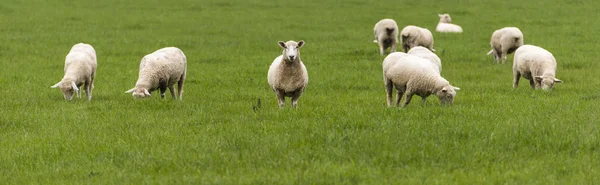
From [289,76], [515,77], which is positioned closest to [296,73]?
[289,76]

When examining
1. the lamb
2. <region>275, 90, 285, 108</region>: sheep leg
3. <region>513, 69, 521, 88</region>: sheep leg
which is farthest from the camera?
<region>513, 69, 521, 88</region>: sheep leg

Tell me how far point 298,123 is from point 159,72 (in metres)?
4.36

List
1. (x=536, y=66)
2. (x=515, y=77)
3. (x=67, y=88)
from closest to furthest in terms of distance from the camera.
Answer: (x=67, y=88), (x=536, y=66), (x=515, y=77)

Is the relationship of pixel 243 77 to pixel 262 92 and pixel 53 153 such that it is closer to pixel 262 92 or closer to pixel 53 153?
pixel 262 92

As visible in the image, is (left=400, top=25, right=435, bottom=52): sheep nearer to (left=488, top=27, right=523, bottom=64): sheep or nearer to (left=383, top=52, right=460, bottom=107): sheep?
(left=488, top=27, right=523, bottom=64): sheep

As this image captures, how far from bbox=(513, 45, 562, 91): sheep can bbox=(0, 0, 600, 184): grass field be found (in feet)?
1.11

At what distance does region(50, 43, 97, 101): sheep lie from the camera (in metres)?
12.5

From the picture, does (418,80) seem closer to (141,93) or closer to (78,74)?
(141,93)

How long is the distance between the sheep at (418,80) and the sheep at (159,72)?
3793mm

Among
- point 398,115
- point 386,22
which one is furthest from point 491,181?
point 386,22

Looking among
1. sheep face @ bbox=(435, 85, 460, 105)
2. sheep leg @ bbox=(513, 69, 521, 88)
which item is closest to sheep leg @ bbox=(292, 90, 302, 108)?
sheep face @ bbox=(435, 85, 460, 105)

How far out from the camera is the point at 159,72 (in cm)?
1216

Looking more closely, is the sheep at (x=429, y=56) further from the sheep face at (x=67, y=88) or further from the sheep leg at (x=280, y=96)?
the sheep face at (x=67, y=88)

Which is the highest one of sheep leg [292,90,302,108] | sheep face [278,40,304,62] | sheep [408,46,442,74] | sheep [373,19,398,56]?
sheep face [278,40,304,62]
